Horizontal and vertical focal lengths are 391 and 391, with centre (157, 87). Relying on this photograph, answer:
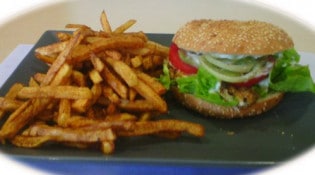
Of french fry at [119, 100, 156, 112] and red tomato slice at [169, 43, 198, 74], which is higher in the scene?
red tomato slice at [169, 43, 198, 74]

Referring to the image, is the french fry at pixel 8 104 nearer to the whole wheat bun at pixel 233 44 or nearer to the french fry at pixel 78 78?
the french fry at pixel 78 78

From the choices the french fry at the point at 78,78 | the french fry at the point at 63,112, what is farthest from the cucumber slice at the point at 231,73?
the french fry at the point at 63,112

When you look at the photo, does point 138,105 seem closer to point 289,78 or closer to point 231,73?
point 231,73

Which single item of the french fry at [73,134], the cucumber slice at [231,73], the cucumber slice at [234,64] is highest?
the cucumber slice at [234,64]

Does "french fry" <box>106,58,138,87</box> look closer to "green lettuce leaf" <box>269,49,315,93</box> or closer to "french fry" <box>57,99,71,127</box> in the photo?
"french fry" <box>57,99,71,127</box>

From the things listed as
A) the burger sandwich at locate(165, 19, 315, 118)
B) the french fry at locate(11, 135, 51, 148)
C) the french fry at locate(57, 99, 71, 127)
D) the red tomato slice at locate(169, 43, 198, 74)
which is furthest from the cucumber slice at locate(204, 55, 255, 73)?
the french fry at locate(11, 135, 51, 148)

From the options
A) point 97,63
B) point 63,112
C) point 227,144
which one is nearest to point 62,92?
point 63,112

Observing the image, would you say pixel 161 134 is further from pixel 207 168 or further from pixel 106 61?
pixel 106 61
